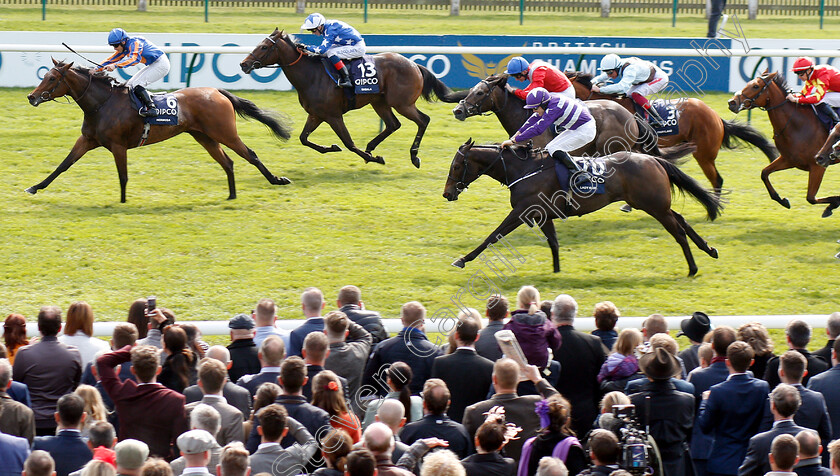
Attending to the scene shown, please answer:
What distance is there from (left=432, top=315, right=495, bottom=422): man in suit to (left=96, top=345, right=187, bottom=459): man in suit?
1.35 m

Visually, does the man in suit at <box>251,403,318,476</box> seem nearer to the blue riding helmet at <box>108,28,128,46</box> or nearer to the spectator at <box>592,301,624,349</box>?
the spectator at <box>592,301,624,349</box>

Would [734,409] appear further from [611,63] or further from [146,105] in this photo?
[146,105]

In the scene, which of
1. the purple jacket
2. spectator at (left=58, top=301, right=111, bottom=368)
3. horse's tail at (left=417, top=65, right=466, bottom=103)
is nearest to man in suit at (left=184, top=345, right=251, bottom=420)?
spectator at (left=58, top=301, right=111, bottom=368)

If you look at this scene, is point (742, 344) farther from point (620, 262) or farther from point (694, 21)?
point (694, 21)

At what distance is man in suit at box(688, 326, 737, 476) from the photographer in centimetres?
530

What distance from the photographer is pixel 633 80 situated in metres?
12.1

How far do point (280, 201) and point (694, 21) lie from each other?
59.2ft

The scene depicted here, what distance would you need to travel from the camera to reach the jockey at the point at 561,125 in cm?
960

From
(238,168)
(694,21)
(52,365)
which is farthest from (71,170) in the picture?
(694,21)

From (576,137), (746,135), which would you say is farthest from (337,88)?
(746,135)

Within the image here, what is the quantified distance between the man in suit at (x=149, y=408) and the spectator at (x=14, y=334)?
3.66 ft

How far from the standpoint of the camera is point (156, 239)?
10562mm

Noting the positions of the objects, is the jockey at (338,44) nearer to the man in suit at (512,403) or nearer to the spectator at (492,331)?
the spectator at (492,331)

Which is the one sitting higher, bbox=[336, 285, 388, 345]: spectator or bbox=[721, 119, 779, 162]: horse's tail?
bbox=[721, 119, 779, 162]: horse's tail
